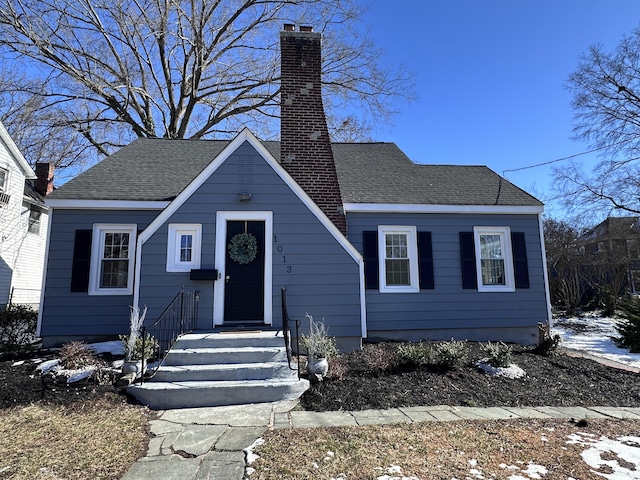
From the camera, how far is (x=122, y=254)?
28.0 feet

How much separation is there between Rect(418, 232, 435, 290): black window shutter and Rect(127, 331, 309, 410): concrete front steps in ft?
13.8

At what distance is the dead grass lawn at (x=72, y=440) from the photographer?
10.9ft

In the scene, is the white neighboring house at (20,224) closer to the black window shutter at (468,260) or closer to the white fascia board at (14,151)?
the white fascia board at (14,151)

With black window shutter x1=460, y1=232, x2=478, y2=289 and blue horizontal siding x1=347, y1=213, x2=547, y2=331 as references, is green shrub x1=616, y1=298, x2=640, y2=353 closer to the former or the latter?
blue horizontal siding x1=347, y1=213, x2=547, y2=331

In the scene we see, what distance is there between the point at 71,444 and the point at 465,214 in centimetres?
898

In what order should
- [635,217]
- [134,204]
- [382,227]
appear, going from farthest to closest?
1. [635,217]
2. [382,227]
3. [134,204]

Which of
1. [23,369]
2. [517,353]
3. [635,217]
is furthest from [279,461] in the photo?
[635,217]

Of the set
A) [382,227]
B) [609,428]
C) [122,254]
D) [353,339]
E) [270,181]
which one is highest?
[270,181]

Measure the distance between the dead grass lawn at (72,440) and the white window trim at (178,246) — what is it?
9.28 feet

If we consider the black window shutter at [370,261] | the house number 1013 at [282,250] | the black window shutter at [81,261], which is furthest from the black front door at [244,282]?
the black window shutter at [81,261]

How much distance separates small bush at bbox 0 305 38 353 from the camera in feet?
24.3

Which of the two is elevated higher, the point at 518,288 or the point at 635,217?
the point at 635,217

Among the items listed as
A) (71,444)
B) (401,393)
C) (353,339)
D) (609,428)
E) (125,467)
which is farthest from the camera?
(353,339)

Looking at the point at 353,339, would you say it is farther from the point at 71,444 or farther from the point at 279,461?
the point at 71,444
